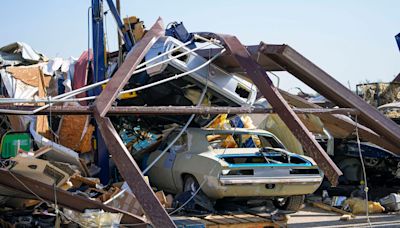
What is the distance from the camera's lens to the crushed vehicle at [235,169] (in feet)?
28.5

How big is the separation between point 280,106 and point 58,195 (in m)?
3.21

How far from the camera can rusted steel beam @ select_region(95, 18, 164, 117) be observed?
6445 millimetres

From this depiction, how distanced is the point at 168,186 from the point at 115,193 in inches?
62.1

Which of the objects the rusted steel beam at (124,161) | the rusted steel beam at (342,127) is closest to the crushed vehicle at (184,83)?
the rusted steel beam at (342,127)

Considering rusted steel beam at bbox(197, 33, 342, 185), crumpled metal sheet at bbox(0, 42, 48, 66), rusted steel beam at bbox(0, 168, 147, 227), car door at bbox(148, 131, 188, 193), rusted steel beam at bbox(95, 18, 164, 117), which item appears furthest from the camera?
crumpled metal sheet at bbox(0, 42, 48, 66)

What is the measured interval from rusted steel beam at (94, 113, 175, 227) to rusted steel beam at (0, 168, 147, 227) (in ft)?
5.30

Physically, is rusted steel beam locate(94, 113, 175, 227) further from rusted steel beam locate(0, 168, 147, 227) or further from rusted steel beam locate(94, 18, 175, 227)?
rusted steel beam locate(0, 168, 147, 227)

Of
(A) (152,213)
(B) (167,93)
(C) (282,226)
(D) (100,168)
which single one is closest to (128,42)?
(B) (167,93)

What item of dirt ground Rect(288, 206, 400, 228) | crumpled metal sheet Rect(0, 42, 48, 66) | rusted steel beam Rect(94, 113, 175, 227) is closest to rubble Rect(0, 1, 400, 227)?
rusted steel beam Rect(94, 113, 175, 227)

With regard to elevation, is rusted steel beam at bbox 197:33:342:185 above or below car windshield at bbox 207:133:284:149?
above

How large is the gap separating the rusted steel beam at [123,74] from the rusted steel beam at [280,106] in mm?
1121

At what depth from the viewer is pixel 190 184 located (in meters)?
9.38

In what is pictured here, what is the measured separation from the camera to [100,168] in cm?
1091

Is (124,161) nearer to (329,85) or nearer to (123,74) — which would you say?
(123,74)
